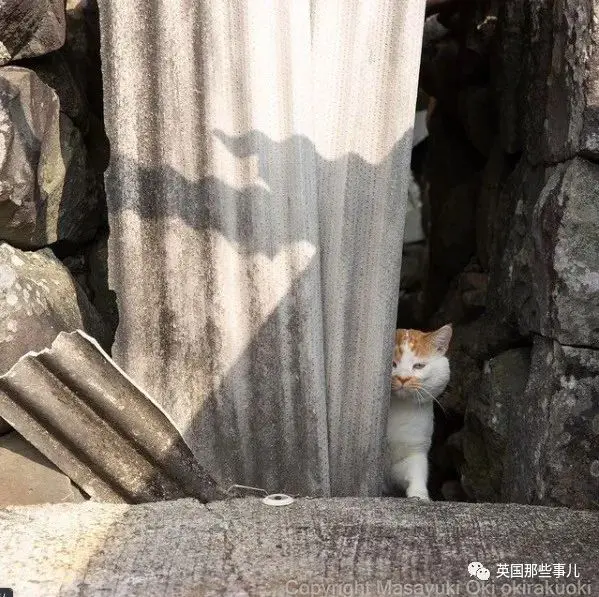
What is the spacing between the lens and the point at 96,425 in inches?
113

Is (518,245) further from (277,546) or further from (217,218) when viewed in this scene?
(277,546)

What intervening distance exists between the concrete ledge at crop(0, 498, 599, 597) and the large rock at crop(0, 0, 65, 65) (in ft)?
4.78

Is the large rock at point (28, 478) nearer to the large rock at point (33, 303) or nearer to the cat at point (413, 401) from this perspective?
the large rock at point (33, 303)

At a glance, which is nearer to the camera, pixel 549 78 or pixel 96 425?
pixel 96 425

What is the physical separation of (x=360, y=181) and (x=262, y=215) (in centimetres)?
36

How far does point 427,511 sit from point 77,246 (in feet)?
5.38

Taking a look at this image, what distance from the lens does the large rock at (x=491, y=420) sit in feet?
12.0

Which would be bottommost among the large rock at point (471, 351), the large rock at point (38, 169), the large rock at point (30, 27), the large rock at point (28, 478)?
the large rock at point (471, 351)

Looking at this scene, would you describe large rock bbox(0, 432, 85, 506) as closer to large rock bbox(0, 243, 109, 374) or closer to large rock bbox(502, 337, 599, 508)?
large rock bbox(0, 243, 109, 374)

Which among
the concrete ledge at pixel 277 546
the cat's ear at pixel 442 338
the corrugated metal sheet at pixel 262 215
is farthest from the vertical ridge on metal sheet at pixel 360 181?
the cat's ear at pixel 442 338

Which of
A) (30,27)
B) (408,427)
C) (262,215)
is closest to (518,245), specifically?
(408,427)

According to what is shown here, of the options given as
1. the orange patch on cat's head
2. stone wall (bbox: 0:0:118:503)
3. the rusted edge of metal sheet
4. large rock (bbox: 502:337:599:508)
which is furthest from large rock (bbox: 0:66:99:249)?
large rock (bbox: 502:337:599:508)

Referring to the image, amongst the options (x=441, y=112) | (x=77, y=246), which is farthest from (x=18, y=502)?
(x=441, y=112)

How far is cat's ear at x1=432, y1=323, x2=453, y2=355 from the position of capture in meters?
3.94
